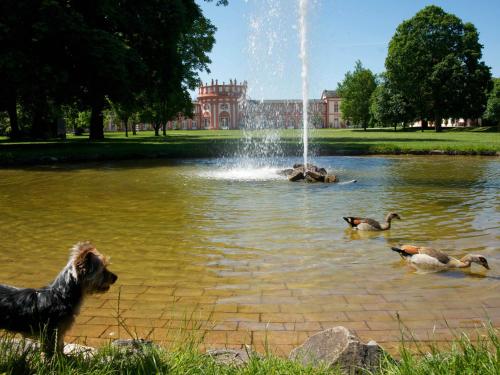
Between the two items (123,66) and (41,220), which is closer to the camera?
(41,220)

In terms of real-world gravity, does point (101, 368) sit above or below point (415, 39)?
below

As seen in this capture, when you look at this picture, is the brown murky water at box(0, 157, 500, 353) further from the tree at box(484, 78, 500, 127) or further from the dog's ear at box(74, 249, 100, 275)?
the tree at box(484, 78, 500, 127)

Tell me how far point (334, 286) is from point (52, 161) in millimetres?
19520

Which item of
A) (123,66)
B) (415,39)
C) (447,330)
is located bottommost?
(447,330)

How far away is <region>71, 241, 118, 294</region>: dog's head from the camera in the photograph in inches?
134

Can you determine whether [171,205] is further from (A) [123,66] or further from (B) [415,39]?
(B) [415,39]

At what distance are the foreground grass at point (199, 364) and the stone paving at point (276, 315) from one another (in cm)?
59

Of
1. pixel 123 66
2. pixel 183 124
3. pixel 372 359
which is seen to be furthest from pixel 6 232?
pixel 183 124

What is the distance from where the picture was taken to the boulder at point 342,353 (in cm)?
306

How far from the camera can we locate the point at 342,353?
3.08 m

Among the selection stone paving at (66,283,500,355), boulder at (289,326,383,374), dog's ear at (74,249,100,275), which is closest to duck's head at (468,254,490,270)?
stone paving at (66,283,500,355)

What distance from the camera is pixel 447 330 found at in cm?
408

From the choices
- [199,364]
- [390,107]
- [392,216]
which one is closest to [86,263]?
[199,364]

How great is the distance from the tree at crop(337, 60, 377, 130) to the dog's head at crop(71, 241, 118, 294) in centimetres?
8641
